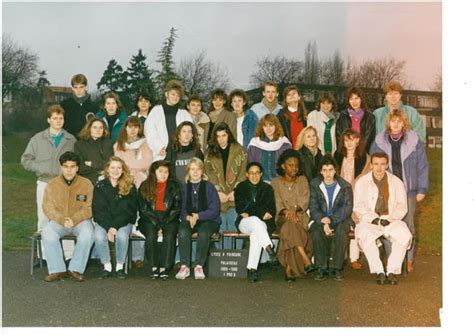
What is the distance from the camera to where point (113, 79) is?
31.1 feet

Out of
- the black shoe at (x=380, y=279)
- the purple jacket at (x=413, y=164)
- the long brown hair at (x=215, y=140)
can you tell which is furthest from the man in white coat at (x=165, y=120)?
the black shoe at (x=380, y=279)

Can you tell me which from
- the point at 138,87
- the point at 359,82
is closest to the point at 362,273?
the point at 359,82

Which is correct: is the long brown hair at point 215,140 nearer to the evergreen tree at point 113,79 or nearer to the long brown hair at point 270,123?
the long brown hair at point 270,123

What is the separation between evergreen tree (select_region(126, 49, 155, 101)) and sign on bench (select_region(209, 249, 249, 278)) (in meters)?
2.94

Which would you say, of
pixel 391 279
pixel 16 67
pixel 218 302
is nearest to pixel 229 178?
pixel 218 302

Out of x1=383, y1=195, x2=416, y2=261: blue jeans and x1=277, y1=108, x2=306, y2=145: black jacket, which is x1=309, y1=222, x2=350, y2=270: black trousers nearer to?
x1=383, y1=195, x2=416, y2=261: blue jeans

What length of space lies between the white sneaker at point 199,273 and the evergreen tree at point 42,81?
360 cm

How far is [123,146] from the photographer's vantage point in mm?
7957

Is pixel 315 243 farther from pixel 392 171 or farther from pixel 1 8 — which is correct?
pixel 1 8

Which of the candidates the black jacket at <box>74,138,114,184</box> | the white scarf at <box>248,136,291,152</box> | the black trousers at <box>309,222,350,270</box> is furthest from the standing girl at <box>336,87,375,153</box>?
the black jacket at <box>74,138,114,184</box>

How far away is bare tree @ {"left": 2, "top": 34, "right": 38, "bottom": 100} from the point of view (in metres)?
8.25

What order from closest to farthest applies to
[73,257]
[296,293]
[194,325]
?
[194,325]
[296,293]
[73,257]

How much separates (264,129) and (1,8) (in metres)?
3.19

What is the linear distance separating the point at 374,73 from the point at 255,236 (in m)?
2.88
